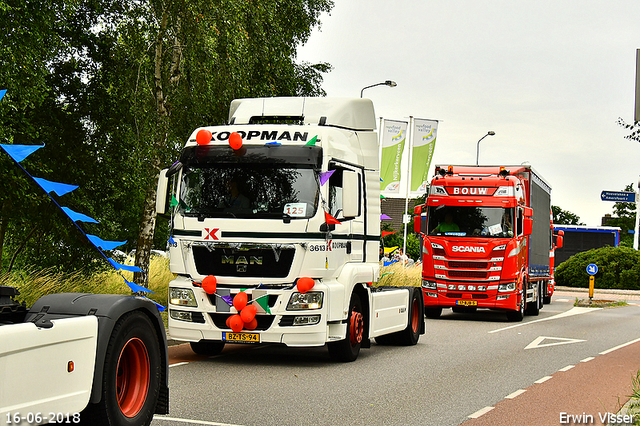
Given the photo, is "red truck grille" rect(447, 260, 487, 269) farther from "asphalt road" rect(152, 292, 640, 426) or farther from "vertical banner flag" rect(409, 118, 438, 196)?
"vertical banner flag" rect(409, 118, 438, 196)

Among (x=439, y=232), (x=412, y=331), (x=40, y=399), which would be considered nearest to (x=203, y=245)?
(x=412, y=331)

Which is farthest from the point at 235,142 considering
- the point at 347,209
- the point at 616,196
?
the point at 616,196

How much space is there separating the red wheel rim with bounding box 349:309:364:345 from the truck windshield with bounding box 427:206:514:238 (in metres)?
8.71

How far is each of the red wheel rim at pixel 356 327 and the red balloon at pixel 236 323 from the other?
1730mm

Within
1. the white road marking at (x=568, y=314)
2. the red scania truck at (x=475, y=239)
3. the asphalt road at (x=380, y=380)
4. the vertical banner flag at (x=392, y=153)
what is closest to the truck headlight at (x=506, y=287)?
the red scania truck at (x=475, y=239)

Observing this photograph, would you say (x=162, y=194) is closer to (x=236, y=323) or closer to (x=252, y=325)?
(x=236, y=323)

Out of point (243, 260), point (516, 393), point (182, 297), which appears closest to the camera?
point (516, 393)

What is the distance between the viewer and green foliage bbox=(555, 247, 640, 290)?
41.7m

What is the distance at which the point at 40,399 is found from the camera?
477 centimetres

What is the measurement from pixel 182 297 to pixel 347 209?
2469mm

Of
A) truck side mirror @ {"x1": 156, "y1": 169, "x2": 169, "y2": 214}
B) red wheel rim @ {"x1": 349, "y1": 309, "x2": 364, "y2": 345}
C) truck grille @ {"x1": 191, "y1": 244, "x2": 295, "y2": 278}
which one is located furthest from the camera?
red wheel rim @ {"x1": 349, "y1": 309, "x2": 364, "y2": 345}

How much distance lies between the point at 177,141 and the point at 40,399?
14.2 metres

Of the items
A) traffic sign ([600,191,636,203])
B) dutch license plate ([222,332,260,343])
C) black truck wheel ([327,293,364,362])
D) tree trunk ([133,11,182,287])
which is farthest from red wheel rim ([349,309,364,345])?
traffic sign ([600,191,636,203])

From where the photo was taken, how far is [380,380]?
9.87 meters
